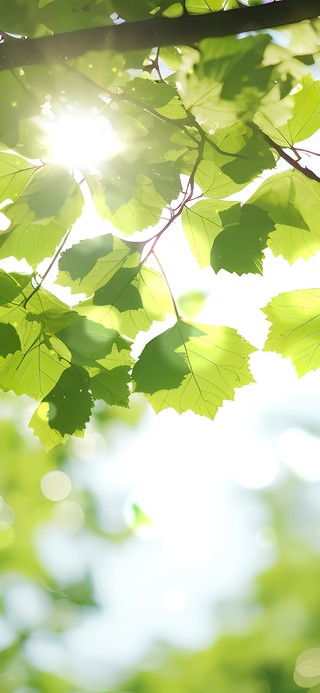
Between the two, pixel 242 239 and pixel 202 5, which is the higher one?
pixel 202 5

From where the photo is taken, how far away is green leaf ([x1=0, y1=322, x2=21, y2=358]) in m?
0.87

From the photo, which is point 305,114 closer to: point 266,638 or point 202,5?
point 202,5

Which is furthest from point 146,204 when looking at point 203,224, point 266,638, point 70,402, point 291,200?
point 266,638

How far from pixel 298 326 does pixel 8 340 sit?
440 mm

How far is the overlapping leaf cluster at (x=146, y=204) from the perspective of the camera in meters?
0.70

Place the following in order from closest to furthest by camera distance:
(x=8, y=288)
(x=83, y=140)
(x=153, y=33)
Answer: (x=153, y=33), (x=83, y=140), (x=8, y=288)

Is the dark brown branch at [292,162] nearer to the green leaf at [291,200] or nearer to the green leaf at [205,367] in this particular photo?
the green leaf at [291,200]

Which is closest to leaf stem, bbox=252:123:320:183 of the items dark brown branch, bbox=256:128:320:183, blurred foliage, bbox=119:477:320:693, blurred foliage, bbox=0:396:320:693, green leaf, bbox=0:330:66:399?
dark brown branch, bbox=256:128:320:183

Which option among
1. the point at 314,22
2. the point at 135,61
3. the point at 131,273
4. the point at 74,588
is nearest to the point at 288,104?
the point at 314,22

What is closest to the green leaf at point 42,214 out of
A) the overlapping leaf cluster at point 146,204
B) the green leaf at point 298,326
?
the overlapping leaf cluster at point 146,204

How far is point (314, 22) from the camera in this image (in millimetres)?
718

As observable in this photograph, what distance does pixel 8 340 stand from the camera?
0.87m

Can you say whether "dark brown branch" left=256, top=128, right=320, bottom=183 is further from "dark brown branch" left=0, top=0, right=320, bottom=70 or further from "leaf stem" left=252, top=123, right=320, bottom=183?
"dark brown branch" left=0, top=0, right=320, bottom=70

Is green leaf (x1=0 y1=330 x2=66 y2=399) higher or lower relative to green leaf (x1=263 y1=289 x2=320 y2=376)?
higher
